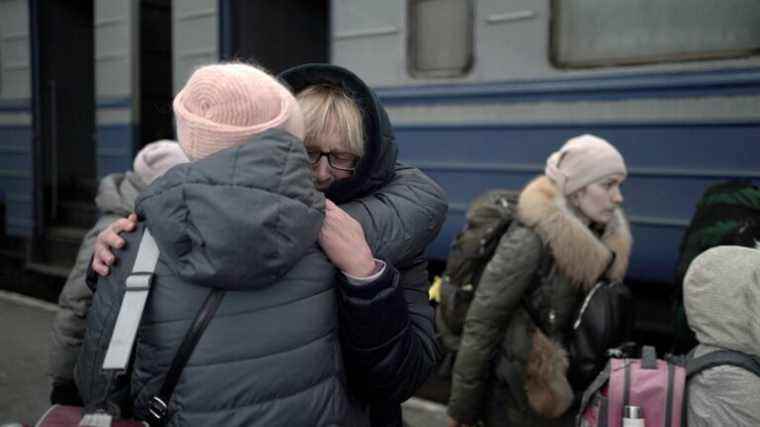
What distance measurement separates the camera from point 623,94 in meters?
3.64

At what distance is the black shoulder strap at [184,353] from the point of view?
1.13 m

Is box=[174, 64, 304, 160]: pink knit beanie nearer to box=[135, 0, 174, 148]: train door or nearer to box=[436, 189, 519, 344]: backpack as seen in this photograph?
box=[436, 189, 519, 344]: backpack

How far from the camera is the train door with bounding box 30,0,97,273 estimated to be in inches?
289

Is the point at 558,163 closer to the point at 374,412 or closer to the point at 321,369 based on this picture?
the point at 374,412

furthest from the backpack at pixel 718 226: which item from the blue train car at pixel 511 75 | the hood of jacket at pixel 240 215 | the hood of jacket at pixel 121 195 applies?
the hood of jacket at pixel 121 195

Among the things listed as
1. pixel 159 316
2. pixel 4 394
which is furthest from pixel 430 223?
pixel 4 394

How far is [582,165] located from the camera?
2.59m

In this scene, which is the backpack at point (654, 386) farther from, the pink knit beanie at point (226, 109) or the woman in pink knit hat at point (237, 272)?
the pink knit beanie at point (226, 109)

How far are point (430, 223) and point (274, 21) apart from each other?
4.64 m

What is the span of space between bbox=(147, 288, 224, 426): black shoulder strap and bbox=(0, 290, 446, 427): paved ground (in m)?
2.68

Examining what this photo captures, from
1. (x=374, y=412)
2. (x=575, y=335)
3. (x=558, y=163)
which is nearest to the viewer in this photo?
(x=374, y=412)

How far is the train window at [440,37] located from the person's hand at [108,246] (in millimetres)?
3224

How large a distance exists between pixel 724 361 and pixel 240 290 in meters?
1.09

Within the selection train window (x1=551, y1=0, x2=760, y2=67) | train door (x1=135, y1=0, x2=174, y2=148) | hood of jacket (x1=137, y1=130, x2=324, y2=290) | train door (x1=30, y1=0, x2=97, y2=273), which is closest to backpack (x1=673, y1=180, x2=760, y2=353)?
train window (x1=551, y1=0, x2=760, y2=67)
